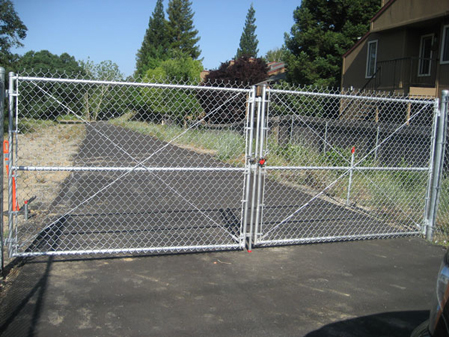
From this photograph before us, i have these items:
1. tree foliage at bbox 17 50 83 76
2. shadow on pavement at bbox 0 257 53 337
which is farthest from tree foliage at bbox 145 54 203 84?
shadow on pavement at bbox 0 257 53 337

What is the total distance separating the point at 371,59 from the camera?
1908cm

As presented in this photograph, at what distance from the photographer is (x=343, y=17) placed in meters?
25.9

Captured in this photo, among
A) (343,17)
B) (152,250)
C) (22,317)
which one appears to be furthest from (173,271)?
(343,17)

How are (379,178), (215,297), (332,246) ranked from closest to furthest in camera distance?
(215,297) → (332,246) → (379,178)

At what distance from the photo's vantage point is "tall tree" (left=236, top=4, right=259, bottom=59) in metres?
62.9

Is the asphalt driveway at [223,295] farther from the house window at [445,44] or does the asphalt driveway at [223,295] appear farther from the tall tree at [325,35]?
the tall tree at [325,35]

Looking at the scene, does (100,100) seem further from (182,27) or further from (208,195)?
(182,27)

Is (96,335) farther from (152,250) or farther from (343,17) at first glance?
(343,17)

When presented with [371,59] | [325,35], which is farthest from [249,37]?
[371,59]

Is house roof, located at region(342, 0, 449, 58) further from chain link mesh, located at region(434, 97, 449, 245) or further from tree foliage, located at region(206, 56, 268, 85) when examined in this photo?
tree foliage, located at region(206, 56, 268, 85)

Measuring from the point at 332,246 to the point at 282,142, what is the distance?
7.45 m

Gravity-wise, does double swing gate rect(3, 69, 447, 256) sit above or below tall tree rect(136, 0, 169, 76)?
below

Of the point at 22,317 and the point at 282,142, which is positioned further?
the point at 282,142

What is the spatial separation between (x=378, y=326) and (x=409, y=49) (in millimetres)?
16126
